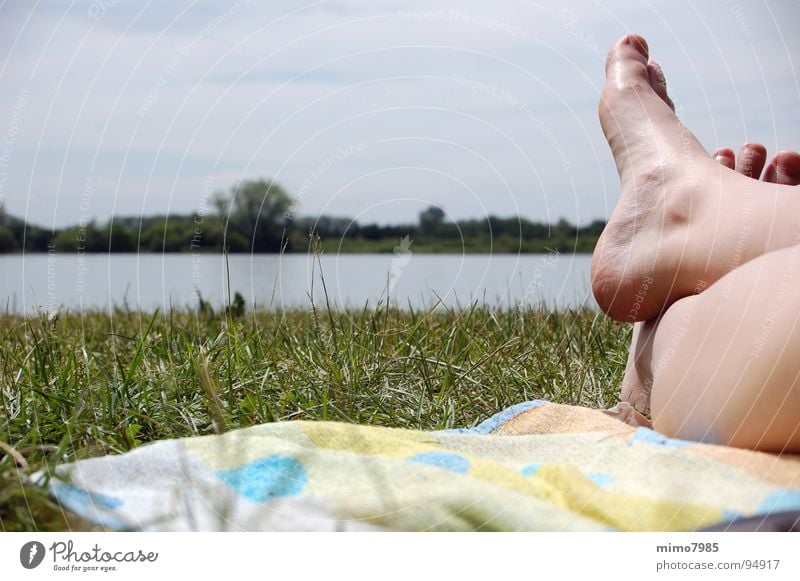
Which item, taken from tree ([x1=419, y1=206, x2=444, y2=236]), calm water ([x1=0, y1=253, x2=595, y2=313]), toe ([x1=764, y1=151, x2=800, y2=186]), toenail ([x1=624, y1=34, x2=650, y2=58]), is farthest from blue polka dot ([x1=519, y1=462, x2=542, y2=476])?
toenail ([x1=624, y1=34, x2=650, y2=58])

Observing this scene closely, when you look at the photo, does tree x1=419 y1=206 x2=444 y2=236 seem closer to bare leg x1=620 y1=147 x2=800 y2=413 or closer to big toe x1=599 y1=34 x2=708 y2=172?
big toe x1=599 y1=34 x2=708 y2=172

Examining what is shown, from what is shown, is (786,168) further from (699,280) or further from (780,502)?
(780,502)

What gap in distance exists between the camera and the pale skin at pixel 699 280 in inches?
45.0

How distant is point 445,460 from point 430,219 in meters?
0.89

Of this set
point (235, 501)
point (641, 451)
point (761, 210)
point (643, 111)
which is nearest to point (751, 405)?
point (641, 451)

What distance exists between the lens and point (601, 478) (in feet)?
3.36

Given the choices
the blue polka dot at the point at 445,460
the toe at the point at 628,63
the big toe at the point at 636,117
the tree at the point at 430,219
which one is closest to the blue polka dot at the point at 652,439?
the blue polka dot at the point at 445,460

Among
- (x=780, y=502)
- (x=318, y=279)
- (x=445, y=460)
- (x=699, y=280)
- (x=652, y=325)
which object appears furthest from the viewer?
(x=318, y=279)

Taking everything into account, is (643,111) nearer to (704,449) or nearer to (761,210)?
(761,210)

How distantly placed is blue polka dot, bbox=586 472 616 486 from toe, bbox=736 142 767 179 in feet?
3.51

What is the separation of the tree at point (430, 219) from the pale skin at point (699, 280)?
37 cm

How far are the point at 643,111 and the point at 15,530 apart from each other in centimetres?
134

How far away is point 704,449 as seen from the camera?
1.07m

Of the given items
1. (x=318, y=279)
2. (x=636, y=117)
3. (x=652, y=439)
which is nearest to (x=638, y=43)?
(x=636, y=117)
